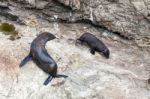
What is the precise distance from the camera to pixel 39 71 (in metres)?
10.8

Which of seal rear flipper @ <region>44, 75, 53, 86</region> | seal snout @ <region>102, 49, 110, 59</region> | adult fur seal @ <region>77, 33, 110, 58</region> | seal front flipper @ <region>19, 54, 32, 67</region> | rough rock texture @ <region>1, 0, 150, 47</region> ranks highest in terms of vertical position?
rough rock texture @ <region>1, 0, 150, 47</region>

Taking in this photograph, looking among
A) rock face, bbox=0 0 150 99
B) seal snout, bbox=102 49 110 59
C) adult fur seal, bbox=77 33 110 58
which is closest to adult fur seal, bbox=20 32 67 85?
rock face, bbox=0 0 150 99

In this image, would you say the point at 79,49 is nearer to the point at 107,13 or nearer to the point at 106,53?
the point at 106,53

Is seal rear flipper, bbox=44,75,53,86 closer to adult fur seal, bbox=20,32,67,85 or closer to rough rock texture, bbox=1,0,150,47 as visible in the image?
adult fur seal, bbox=20,32,67,85

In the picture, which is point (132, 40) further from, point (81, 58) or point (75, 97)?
point (75, 97)

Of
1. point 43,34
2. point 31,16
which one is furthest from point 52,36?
point 31,16

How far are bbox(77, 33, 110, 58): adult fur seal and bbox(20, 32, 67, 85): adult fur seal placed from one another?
1.15 meters

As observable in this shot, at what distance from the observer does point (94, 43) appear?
1193cm

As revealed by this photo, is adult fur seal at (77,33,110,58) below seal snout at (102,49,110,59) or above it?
above

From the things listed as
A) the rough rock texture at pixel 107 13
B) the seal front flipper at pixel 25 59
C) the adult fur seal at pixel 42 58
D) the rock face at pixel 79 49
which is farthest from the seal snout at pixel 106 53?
the seal front flipper at pixel 25 59

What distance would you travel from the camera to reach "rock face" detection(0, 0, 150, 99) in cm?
1027

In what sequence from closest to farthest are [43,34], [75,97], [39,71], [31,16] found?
[75,97] < [39,71] < [43,34] < [31,16]

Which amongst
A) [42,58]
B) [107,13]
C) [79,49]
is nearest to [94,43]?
[79,49]

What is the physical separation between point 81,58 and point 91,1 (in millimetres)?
1975
